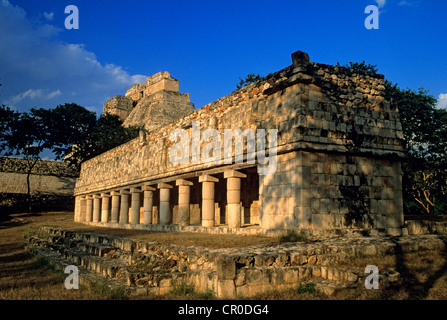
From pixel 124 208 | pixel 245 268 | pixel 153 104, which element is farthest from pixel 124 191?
pixel 153 104

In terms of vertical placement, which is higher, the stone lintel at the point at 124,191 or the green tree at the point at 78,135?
the green tree at the point at 78,135

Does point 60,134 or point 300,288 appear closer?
point 300,288

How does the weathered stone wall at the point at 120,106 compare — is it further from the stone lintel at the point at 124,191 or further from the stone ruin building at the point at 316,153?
the stone ruin building at the point at 316,153

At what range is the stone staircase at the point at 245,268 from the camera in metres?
5.60

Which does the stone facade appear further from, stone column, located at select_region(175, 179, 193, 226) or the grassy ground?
the grassy ground

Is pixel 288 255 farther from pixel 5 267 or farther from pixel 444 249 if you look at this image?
pixel 5 267

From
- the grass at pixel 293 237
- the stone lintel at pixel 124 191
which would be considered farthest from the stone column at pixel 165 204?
→ the grass at pixel 293 237

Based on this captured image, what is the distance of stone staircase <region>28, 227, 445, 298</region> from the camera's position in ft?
18.4

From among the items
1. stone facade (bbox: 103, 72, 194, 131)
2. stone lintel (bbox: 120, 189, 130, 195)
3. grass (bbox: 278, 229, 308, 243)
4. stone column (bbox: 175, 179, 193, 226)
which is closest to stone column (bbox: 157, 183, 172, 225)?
stone column (bbox: 175, 179, 193, 226)

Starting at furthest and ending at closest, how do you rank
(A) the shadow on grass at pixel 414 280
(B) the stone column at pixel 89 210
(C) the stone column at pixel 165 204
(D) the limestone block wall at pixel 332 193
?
(B) the stone column at pixel 89 210
(C) the stone column at pixel 165 204
(D) the limestone block wall at pixel 332 193
(A) the shadow on grass at pixel 414 280

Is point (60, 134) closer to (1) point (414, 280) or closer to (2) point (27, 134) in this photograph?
(2) point (27, 134)

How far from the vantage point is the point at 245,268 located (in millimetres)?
5742
